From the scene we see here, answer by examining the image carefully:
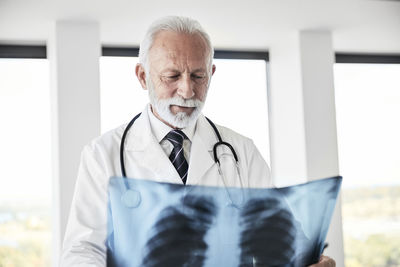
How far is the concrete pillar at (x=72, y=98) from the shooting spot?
3.14 meters

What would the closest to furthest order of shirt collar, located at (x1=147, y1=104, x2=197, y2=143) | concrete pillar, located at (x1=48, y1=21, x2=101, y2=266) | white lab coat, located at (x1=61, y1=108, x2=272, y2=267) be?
white lab coat, located at (x1=61, y1=108, x2=272, y2=267)
shirt collar, located at (x1=147, y1=104, x2=197, y2=143)
concrete pillar, located at (x1=48, y1=21, x2=101, y2=266)

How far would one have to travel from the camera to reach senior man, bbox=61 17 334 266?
1.14 metres

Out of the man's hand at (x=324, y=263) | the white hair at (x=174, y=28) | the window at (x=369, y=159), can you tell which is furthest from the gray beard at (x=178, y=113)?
the window at (x=369, y=159)

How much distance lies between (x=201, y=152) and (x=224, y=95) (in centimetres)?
275

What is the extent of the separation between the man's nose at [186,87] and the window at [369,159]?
3134 millimetres

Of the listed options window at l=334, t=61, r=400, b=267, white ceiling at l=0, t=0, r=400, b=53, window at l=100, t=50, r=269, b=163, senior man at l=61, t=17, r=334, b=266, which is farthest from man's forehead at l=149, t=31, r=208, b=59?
window at l=334, t=61, r=400, b=267

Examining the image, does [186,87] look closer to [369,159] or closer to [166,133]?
[166,133]

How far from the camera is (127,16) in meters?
3.18

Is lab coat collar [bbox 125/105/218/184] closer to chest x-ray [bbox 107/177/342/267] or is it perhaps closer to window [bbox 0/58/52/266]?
chest x-ray [bbox 107/177/342/267]

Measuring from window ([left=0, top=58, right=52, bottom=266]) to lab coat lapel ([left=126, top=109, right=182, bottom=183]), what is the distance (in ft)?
8.18

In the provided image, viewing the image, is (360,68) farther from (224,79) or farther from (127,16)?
(127,16)

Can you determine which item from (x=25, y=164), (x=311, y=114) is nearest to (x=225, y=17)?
(x=311, y=114)

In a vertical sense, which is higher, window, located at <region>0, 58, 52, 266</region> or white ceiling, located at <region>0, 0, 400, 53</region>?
white ceiling, located at <region>0, 0, 400, 53</region>

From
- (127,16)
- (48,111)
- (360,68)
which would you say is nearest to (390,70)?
(360,68)
